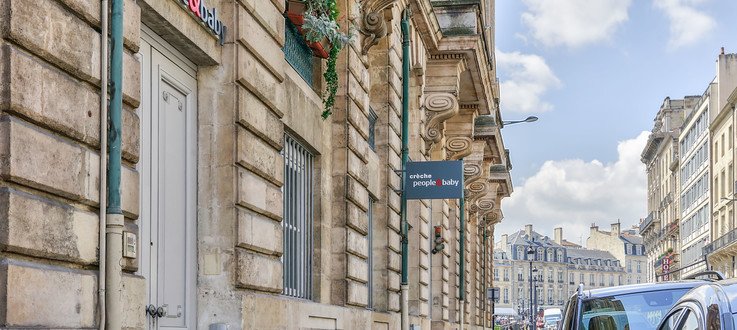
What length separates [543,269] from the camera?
191 m

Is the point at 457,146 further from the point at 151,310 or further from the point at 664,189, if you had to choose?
the point at 664,189

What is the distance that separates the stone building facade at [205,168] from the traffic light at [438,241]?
756cm

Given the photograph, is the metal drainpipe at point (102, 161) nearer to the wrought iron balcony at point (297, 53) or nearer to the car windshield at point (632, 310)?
the car windshield at point (632, 310)

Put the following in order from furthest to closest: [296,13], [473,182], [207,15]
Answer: [473,182] < [296,13] < [207,15]

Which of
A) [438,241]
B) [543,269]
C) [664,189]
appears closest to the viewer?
[438,241]

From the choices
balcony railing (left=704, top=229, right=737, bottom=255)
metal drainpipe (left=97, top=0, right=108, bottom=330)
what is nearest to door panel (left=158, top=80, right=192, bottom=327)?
metal drainpipe (left=97, top=0, right=108, bottom=330)

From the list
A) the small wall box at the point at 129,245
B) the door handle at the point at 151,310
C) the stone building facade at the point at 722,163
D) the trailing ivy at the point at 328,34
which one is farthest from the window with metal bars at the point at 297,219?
the stone building facade at the point at 722,163

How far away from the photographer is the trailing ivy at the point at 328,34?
44.4 ft

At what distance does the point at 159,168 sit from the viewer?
9.59 metres

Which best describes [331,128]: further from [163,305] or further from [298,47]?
[163,305]

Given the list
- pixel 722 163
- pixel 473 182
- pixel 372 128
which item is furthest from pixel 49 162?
pixel 722 163

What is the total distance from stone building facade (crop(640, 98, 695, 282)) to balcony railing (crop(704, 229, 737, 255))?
70.2 feet

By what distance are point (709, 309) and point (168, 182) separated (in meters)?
5.07

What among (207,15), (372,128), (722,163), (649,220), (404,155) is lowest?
(207,15)
